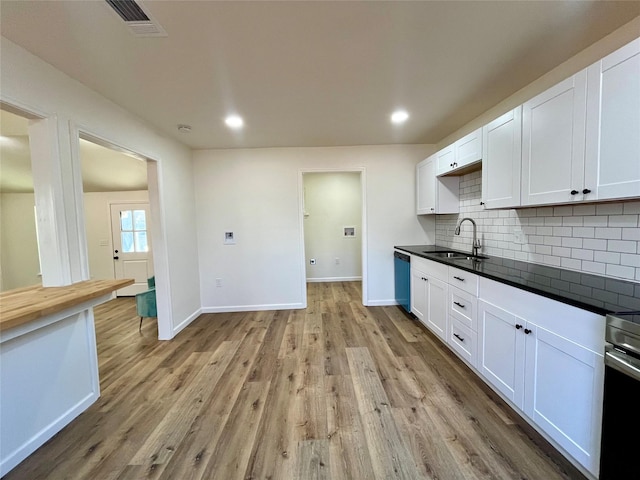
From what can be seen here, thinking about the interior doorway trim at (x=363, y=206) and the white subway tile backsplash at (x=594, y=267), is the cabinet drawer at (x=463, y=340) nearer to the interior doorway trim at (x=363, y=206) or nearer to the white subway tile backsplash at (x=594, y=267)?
the white subway tile backsplash at (x=594, y=267)

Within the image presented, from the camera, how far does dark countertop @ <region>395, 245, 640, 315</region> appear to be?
1234 mm

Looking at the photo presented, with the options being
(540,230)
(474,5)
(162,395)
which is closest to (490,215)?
(540,230)

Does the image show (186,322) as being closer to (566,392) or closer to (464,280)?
(464,280)

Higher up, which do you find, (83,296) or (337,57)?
(337,57)

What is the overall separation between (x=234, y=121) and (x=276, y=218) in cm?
151

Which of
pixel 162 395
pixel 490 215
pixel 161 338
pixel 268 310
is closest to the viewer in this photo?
pixel 162 395

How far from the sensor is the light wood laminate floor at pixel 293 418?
144 centimetres

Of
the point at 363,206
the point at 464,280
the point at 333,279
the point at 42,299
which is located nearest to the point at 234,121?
the point at 363,206

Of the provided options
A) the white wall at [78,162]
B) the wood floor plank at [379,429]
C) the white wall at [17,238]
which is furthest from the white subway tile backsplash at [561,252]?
the white wall at [17,238]

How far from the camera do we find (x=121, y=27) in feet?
4.84

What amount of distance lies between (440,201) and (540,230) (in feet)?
4.10

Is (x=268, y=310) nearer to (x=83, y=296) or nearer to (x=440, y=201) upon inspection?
(x=83, y=296)

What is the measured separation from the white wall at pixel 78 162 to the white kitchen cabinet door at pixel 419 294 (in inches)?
119

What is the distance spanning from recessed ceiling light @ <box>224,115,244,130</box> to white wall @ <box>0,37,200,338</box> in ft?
2.90
